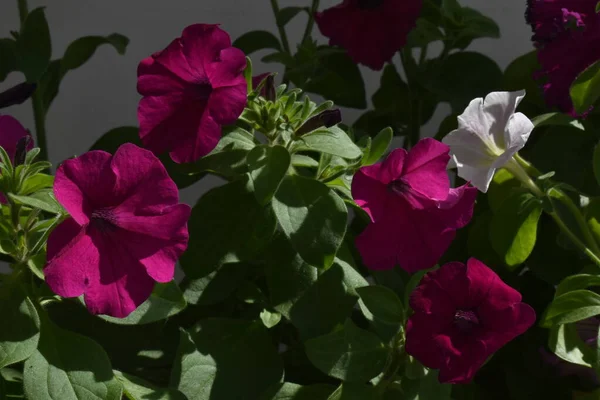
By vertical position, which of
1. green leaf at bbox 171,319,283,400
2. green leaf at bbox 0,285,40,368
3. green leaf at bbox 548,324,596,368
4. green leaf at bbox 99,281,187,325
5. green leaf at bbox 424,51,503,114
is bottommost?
green leaf at bbox 548,324,596,368

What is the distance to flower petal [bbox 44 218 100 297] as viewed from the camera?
1.93 ft

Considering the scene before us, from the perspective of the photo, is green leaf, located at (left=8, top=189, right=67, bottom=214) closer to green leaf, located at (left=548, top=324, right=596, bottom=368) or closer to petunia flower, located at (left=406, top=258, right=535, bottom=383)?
petunia flower, located at (left=406, top=258, right=535, bottom=383)

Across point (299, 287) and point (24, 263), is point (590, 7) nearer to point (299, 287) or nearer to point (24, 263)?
point (299, 287)

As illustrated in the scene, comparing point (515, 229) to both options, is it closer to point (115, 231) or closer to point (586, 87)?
point (586, 87)

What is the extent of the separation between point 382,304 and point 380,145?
135 mm

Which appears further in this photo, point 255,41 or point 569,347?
point 255,41

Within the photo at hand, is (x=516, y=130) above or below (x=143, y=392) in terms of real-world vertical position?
above

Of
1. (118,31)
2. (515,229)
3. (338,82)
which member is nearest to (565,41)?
(515,229)

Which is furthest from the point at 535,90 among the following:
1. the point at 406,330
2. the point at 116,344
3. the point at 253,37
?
the point at 116,344

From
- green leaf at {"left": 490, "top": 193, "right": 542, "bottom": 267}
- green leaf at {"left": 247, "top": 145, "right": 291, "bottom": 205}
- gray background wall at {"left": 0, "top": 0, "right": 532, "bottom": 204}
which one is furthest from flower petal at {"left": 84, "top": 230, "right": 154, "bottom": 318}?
gray background wall at {"left": 0, "top": 0, "right": 532, "bottom": 204}

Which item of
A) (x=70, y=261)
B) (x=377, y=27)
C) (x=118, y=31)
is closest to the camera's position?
(x=70, y=261)

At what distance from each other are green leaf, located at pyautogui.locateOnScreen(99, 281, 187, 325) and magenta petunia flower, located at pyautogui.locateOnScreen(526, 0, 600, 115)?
42 cm

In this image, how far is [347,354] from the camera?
0.70 m

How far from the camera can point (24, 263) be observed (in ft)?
2.17
